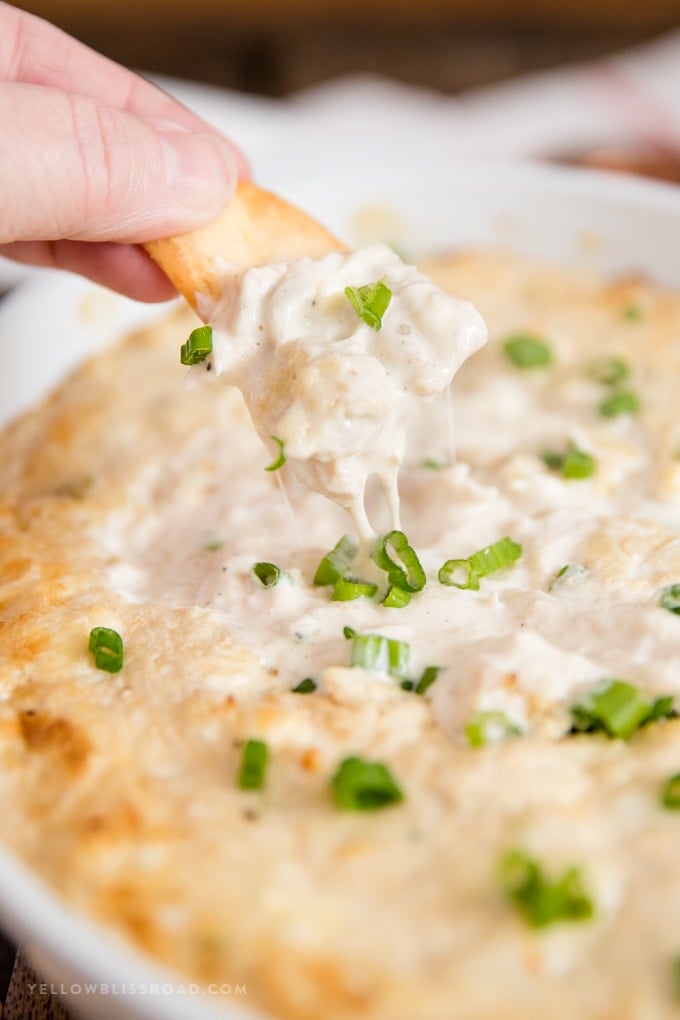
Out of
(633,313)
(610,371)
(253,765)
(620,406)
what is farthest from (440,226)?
(253,765)

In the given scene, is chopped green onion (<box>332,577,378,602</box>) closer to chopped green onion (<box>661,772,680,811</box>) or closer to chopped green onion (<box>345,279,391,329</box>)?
chopped green onion (<box>345,279,391,329</box>)

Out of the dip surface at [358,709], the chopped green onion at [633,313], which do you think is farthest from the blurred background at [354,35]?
the dip surface at [358,709]

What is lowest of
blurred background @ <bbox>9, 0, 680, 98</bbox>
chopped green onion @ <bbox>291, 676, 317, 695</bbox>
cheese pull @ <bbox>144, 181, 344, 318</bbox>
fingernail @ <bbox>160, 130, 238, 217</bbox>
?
blurred background @ <bbox>9, 0, 680, 98</bbox>

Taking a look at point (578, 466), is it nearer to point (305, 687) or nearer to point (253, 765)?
point (305, 687)

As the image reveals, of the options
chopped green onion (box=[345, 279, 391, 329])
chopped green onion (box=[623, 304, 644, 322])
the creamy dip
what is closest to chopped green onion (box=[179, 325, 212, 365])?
the creamy dip

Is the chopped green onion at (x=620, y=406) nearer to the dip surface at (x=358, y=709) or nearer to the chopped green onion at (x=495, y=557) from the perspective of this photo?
the dip surface at (x=358, y=709)

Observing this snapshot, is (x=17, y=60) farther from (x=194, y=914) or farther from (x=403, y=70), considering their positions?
(x=403, y=70)
